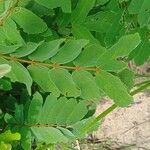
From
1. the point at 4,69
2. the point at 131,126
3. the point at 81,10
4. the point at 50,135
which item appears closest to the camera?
the point at 4,69

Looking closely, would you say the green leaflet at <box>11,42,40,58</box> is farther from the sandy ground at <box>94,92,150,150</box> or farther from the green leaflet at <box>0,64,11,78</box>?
the sandy ground at <box>94,92,150,150</box>

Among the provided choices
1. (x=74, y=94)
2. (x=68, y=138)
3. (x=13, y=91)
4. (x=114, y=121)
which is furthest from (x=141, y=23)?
(x=114, y=121)

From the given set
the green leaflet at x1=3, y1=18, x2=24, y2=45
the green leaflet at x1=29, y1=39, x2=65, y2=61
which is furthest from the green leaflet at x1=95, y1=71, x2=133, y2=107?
the green leaflet at x1=3, y1=18, x2=24, y2=45

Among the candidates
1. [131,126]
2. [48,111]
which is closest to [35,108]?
[48,111]

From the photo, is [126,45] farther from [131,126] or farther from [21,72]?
[131,126]

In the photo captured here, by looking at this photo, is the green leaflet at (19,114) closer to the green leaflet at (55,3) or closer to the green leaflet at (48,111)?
the green leaflet at (48,111)

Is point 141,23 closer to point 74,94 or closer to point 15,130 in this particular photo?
point 74,94

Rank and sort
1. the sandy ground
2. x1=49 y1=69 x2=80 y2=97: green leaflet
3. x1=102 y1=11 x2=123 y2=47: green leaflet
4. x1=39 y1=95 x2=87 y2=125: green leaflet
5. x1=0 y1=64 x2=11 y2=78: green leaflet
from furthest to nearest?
the sandy ground
x1=39 y1=95 x2=87 y2=125: green leaflet
x1=102 y1=11 x2=123 y2=47: green leaflet
x1=49 y1=69 x2=80 y2=97: green leaflet
x1=0 y1=64 x2=11 y2=78: green leaflet
